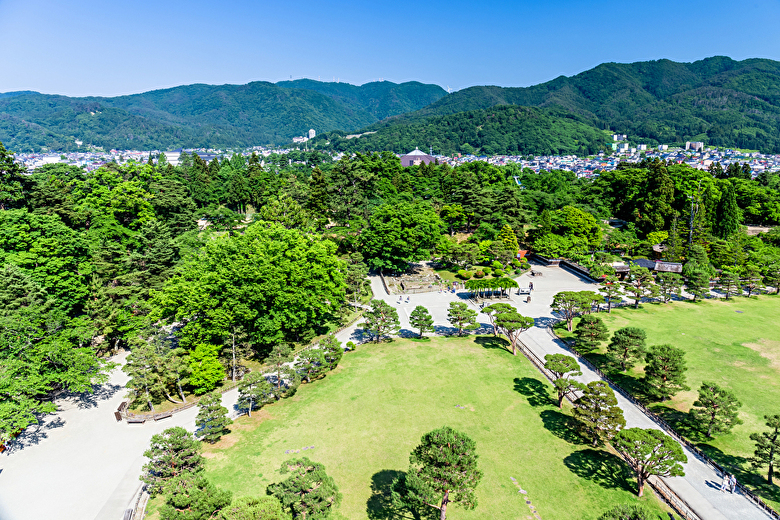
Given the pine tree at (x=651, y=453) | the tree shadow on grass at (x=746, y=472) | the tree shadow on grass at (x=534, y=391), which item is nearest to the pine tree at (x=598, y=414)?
the pine tree at (x=651, y=453)

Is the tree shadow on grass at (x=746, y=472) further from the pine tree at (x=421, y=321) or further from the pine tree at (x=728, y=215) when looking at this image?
the pine tree at (x=728, y=215)

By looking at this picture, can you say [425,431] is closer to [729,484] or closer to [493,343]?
[493,343]

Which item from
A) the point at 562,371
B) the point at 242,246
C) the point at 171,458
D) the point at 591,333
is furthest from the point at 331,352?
the point at 591,333

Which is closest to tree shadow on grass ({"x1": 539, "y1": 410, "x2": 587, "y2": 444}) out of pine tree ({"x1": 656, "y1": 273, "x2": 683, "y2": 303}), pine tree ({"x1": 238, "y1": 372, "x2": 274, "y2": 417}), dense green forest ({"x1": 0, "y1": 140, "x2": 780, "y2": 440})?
pine tree ({"x1": 238, "y1": 372, "x2": 274, "y2": 417})

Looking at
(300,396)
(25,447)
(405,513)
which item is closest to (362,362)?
(300,396)

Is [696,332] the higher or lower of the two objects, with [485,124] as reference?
lower

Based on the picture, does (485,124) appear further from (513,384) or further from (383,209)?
(513,384)
